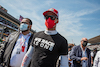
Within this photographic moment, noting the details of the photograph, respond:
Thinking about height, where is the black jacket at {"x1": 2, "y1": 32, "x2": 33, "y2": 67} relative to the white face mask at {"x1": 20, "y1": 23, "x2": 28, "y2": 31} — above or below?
below

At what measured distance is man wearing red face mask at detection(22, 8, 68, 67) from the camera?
1.40 meters

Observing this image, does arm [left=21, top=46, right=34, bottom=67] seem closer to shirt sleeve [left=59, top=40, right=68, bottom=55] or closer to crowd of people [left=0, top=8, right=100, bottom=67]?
crowd of people [left=0, top=8, right=100, bottom=67]

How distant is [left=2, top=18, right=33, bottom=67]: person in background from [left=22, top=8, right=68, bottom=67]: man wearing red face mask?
47 cm

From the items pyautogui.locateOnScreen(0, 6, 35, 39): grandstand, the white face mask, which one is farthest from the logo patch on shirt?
pyautogui.locateOnScreen(0, 6, 35, 39): grandstand

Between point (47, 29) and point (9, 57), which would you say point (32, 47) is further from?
point (9, 57)

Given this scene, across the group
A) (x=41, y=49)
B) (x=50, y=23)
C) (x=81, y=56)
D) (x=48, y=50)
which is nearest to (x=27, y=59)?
(x=41, y=49)

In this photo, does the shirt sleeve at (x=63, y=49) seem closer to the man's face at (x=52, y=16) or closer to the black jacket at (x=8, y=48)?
the man's face at (x=52, y=16)

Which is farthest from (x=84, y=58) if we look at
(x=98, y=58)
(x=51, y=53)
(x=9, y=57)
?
(x=9, y=57)

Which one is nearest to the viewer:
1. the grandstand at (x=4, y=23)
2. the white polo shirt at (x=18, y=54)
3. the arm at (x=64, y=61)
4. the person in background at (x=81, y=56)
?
the arm at (x=64, y=61)

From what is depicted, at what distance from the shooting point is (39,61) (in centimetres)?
139

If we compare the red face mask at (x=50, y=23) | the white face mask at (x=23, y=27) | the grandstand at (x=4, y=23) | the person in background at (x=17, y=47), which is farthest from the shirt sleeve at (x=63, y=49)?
the grandstand at (x=4, y=23)

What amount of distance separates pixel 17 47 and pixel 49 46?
38.9 inches

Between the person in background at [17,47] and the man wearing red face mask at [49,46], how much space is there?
0.47 metres

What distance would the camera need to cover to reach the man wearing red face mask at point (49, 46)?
1.40 m
